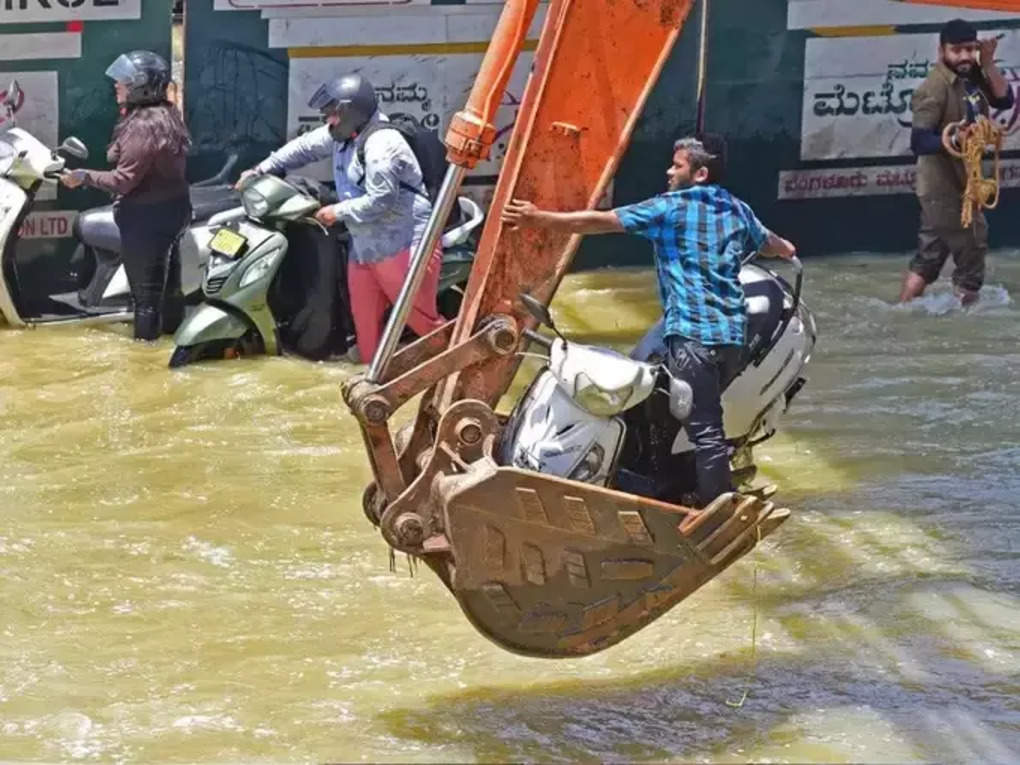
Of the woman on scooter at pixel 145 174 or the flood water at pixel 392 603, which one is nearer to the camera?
the flood water at pixel 392 603

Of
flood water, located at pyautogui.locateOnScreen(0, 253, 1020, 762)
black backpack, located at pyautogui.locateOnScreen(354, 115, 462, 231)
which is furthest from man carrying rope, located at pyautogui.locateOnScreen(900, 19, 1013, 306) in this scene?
black backpack, located at pyautogui.locateOnScreen(354, 115, 462, 231)

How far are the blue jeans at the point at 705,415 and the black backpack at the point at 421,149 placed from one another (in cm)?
389

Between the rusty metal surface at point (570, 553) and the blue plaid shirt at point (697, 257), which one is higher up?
the blue plaid shirt at point (697, 257)

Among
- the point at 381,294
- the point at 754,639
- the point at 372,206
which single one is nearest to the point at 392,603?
the point at 754,639

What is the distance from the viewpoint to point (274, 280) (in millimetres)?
10914

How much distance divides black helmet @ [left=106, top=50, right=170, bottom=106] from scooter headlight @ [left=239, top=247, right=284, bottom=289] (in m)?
1.02

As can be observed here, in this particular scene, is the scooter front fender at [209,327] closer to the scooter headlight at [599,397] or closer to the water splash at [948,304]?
the water splash at [948,304]

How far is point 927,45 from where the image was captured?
13117 millimetres

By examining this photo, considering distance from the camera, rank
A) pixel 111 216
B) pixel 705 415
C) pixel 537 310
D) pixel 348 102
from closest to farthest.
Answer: pixel 537 310, pixel 705 415, pixel 348 102, pixel 111 216

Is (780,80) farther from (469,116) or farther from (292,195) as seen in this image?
(469,116)

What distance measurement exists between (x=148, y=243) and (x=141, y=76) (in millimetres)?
868

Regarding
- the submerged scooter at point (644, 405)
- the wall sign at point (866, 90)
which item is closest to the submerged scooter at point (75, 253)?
the wall sign at point (866, 90)

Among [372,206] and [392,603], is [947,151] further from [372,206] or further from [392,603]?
[392,603]

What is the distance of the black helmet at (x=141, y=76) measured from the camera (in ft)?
35.2
